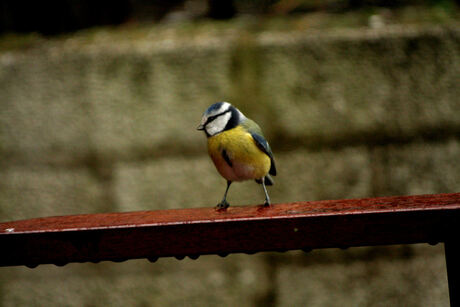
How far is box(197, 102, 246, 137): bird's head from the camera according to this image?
903 mm

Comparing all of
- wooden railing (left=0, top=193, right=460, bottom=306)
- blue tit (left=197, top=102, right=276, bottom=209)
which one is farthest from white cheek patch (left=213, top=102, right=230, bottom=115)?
wooden railing (left=0, top=193, right=460, bottom=306)

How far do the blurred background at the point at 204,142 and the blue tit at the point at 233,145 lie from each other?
48 centimetres

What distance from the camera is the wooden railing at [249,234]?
1.82ft

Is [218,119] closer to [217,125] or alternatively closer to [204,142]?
[217,125]

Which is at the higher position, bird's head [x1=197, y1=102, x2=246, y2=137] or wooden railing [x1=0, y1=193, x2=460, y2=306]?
bird's head [x1=197, y1=102, x2=246, y2=137]

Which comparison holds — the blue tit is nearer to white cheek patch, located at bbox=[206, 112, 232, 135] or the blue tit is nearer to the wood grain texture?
white cheek patch, located at bbox=[206, 112, 232, 135]

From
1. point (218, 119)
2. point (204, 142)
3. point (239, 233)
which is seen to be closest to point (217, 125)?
point (218, 119)

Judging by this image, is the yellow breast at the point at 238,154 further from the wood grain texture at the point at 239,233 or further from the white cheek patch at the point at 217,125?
the wood grain texture at the point at 239,233

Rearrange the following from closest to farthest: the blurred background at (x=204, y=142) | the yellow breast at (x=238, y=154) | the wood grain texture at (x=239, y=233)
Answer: the wood grain texture at (x=239, y=233)
the yellow breast at (x=238, y=154)
the blurred background at (x=204, y=142)

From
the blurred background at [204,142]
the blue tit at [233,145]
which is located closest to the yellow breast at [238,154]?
the blue tit at [233,145]

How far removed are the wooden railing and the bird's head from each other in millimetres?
333

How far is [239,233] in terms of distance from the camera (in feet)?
1.90

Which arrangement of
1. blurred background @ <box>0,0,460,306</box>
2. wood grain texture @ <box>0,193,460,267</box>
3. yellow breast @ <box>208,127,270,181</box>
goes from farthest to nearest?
1. blurred background @ <box>0,0,460,306</box>
2. yellow breast @ <box>208,127,270,181</box>
3. wood grain texture @ <box>0,193,460,267</box>

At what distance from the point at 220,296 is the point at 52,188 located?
0.64 metres
